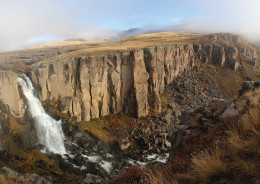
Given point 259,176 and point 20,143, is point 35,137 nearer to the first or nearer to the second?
point 20,143

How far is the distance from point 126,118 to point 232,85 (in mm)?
32588

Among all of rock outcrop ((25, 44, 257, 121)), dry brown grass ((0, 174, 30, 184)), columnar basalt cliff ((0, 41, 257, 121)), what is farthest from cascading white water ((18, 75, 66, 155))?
dry brown grass ((0, 174, 30, 184))

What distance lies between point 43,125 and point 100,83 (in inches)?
493

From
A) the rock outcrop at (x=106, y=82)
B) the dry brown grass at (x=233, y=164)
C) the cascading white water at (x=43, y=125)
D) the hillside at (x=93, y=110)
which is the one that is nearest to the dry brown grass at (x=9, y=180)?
the hillside at (x=93, y=110)

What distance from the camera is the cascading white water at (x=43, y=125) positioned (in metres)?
27.8

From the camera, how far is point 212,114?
428 inches

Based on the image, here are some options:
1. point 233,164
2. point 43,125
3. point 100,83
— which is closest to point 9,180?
point 233,164

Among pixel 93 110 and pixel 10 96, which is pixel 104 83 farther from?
pixel 10 96

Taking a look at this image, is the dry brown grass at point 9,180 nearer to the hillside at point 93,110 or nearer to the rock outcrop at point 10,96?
the hillside at point 93,110

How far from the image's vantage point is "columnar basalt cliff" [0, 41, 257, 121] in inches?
1201

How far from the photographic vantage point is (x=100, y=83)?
3638 centimetres

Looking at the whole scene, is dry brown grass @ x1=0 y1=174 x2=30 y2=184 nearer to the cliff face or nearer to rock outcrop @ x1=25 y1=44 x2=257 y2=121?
rock outcrop @ x1=25 y1=44 x2=257 y2=121

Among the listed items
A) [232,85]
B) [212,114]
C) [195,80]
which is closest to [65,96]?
[212,114]

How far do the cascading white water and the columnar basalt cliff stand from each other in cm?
130
